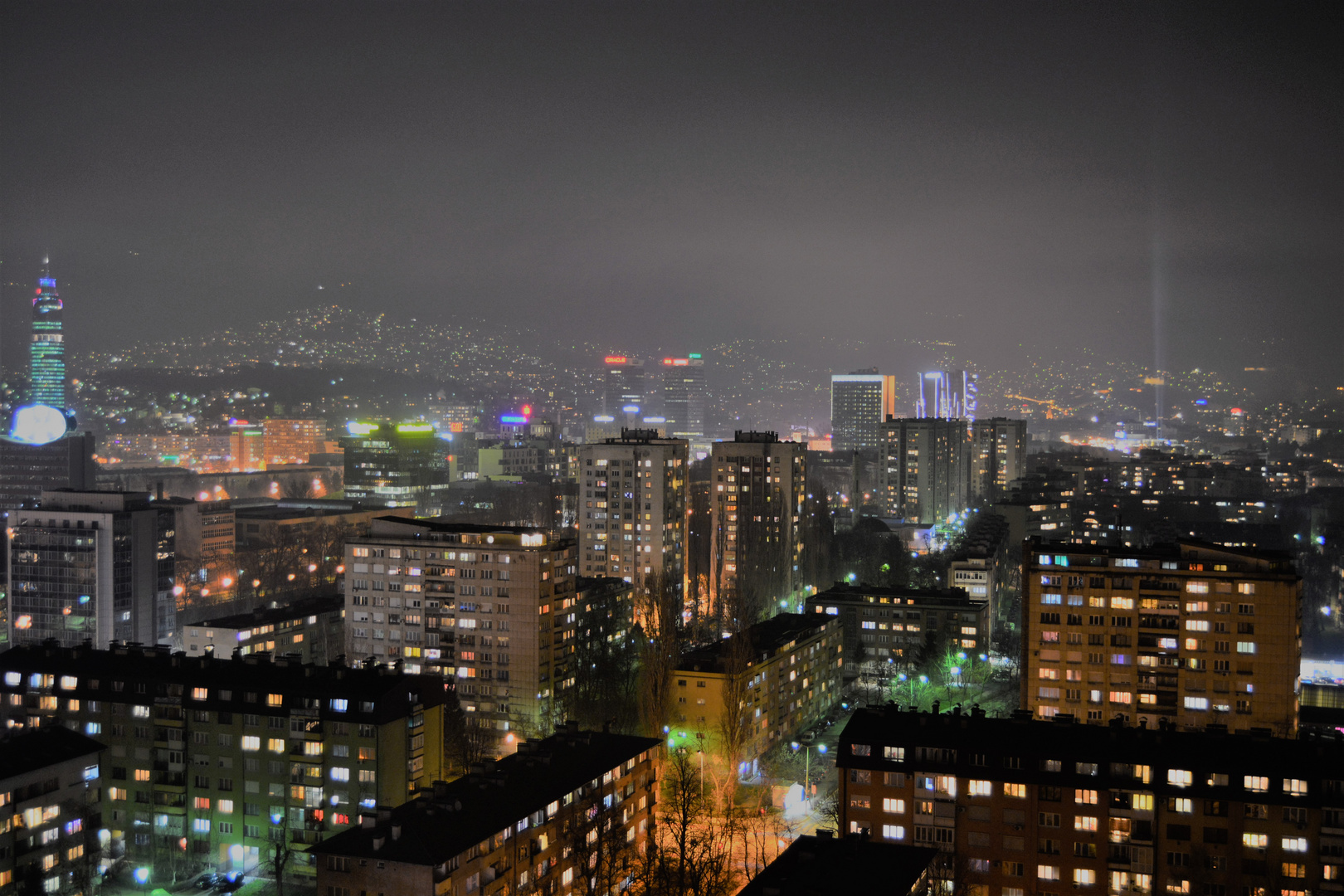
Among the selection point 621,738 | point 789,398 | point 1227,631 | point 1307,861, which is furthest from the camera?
point 789,398

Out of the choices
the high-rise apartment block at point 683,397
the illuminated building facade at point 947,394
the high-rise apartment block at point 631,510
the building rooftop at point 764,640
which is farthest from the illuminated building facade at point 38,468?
the high-rise apartment block at point 683,397

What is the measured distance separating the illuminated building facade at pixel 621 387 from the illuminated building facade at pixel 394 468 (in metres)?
36.4

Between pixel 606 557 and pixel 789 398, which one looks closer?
pixel 606 557

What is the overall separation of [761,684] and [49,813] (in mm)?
10442

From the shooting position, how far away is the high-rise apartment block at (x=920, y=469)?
46.3m

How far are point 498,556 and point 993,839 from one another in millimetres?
10064

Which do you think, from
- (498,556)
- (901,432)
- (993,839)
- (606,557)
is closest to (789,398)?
(901,432)

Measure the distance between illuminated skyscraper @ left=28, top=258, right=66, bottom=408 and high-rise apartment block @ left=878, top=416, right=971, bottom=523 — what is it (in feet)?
138

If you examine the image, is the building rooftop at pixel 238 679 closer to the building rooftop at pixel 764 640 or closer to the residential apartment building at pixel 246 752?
the residential apartment building at pixel 246 752

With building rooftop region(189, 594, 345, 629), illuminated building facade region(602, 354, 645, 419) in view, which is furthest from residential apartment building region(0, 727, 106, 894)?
illuminated building facade region(602, 354, 645, 419)

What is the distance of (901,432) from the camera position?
154 ft

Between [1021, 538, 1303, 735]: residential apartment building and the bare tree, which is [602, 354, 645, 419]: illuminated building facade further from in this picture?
[1021, 538, 1303, 735]: residential apartment building

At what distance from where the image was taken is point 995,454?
54.3m

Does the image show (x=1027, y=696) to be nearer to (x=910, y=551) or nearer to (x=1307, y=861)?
(x=1307, y=861)
